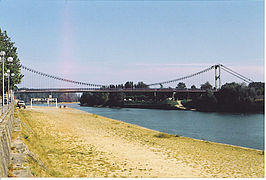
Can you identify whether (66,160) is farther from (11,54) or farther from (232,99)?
(232,99)

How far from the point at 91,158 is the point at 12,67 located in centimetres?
2011

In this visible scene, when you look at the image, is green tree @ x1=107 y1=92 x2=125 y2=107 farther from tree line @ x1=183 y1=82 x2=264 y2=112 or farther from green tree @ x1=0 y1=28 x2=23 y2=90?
green tree @ x1=0 y1=28 x2=23 y2=90

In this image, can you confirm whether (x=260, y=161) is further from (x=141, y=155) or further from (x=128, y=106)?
(x=128, y=106)

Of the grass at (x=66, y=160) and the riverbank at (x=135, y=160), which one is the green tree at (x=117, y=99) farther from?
the grass at (x=66, y=160)

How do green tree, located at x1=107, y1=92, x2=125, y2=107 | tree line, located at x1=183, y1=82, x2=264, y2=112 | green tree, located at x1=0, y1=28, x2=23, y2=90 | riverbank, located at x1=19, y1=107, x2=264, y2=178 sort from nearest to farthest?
riverbank, located at x1=19, y1=107, x2=264, y2=178 < green tree, located at x1=0, y1=28, x2=23, y2=90 < tree line, located at x1=183, y1=82, x2=264, y2=112 < green tree, located at x1=107, y1=92, x2=125, y2=107

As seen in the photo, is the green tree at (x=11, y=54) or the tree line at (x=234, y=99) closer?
the green tree at (x=11, y=54)

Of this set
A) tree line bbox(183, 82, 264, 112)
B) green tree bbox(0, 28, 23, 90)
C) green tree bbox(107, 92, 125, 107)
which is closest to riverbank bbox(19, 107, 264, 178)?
green tree bbox(0, 28, 23, 90)

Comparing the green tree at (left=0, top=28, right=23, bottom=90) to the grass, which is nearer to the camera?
the grass

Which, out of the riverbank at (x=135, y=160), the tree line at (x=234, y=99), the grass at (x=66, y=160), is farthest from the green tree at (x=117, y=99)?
the grass at (x=66, y=160)

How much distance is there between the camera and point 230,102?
5866 cm

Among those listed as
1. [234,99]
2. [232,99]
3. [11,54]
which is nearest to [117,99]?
[232,99]

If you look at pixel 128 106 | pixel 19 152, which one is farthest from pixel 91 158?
pixel 128 106

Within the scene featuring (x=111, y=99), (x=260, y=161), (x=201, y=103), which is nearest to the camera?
(x=260, y=161)

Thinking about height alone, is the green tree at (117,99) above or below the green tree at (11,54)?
below
